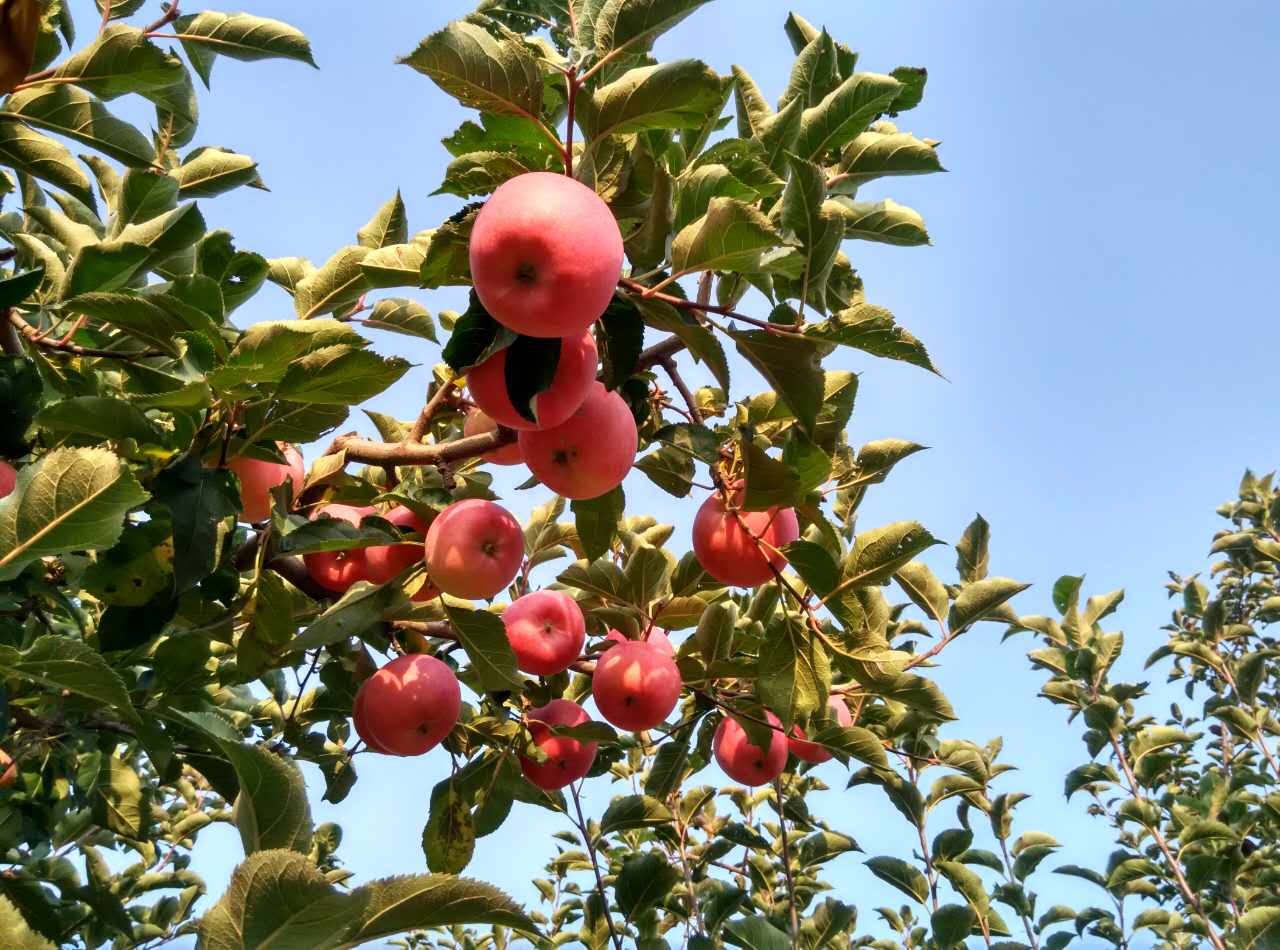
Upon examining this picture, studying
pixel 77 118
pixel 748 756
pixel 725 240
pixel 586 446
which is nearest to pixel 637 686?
pixel 748 756

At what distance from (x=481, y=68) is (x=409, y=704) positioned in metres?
1.58

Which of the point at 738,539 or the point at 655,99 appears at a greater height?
the point at 655,99

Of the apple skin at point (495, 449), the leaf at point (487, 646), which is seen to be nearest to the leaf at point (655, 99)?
the apple skin at point (495, 449)

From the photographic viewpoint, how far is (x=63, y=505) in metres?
1.53

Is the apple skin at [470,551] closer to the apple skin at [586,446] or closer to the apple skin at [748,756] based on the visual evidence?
the apple skin at [586,446]

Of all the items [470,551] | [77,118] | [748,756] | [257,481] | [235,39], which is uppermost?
[235,39]

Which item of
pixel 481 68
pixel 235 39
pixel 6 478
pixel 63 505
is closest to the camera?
pixel 63 505

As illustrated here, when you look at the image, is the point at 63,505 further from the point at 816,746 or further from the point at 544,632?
the point at 816,746

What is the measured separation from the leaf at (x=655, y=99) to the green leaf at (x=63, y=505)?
41.1 inches

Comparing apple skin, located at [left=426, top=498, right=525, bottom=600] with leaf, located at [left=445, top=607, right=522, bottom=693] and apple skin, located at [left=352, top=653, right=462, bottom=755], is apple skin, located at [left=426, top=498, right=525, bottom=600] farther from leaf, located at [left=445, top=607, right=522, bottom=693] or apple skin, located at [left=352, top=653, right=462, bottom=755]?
apple skin, located at [left=352, top=653, right=462, bottom=755]

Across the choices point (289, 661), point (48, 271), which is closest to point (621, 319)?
point (289, 661)

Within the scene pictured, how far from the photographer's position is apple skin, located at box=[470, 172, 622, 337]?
1627 millimetres

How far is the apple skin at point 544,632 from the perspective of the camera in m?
2.75

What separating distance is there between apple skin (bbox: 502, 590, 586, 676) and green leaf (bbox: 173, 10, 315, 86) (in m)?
1.75
